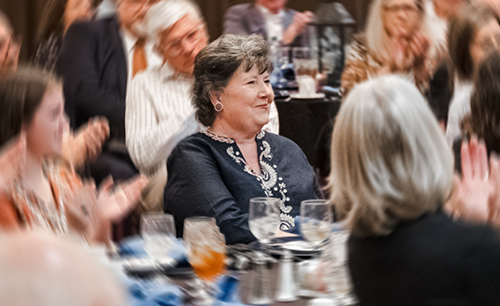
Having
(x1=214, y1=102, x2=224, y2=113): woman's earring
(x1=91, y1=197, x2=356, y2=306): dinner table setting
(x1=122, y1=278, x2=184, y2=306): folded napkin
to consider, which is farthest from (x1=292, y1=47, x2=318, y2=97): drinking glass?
(x1=122, y1=278, x2=184, y2=306): folded napkin

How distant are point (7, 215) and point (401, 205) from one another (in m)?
0.59

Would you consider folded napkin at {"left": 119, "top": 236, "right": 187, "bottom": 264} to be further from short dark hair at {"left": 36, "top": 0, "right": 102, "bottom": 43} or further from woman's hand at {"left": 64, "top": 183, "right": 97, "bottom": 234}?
short dark hair at {"left": 36, "top": 0, "right": 102, "bottom": 43}

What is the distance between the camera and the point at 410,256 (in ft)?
2.24

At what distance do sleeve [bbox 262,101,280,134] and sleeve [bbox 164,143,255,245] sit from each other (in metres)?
0.16

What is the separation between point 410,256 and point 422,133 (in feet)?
0.54

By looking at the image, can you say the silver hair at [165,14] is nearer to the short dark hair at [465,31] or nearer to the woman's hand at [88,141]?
the woman's hand at [88,141]

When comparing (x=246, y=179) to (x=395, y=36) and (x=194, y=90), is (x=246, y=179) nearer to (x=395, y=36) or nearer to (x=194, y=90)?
(x=194, y=90)

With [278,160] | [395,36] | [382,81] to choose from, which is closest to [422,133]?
[382,81]

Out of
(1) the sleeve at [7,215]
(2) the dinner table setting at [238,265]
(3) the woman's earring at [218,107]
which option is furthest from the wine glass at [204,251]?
(3) the woman's earring at [218,107]

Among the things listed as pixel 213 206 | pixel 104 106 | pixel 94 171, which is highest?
pixel 104 106

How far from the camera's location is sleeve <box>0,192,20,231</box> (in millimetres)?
799

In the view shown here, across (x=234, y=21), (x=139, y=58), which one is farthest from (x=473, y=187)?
(x=139, y=58)

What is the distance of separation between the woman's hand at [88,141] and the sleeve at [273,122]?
14.0 inches

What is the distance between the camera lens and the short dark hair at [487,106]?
0.98 meters
